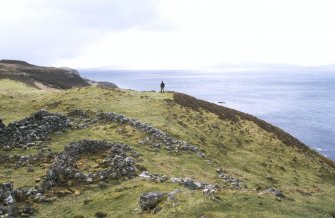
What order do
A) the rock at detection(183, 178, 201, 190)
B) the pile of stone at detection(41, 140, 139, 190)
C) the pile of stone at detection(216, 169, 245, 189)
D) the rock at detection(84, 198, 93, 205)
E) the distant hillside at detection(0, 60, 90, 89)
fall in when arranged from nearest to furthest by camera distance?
the rock at detection(84, 198, 93, 205) < the rock at detection(183, 178, 201, 190) < the pile of stone at detection(41, 140, 139, 190) < the pile of stone at detection(216, 169, 245, 189) < the distant hillside at detection(0, 60, 90, 89)

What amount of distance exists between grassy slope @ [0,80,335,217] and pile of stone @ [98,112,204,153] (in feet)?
5.02

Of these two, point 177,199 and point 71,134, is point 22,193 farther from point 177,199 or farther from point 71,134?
point 71,134

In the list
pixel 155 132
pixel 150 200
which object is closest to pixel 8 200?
pixel 150 200

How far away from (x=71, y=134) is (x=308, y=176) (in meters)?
28.8

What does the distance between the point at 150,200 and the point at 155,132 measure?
21413 millimetres

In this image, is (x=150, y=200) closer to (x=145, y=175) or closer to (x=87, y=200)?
(x=87, y=200)

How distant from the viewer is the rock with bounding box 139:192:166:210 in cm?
2554

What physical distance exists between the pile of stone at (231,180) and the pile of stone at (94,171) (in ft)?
27.5

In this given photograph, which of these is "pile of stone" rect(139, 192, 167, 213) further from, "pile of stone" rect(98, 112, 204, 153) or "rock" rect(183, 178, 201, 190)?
"pile of stone" rect(98, 112, 204, 153)

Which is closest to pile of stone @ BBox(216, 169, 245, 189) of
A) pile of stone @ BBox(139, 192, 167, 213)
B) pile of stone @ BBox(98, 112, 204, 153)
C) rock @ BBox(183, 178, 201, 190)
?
pile of stone @ BBox(98, 112, 204, 153)

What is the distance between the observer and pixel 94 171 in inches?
1353

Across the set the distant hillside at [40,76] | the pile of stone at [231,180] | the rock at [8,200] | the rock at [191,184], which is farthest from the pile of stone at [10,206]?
the distant hillside at [40,76]

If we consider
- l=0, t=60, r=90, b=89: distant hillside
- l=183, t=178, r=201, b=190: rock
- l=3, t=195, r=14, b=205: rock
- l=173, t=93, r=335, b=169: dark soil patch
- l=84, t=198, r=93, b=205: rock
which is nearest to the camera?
l=3, t=195, r=14, b=205: rock

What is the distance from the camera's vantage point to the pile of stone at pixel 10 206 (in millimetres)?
24688
